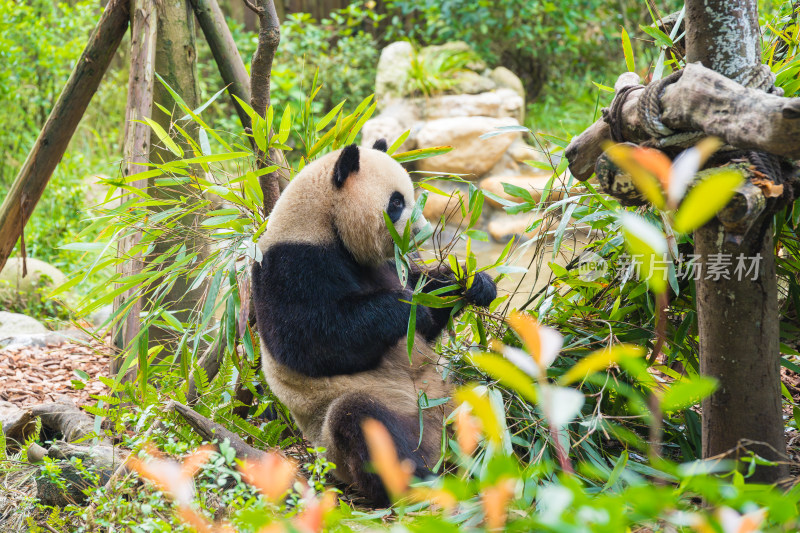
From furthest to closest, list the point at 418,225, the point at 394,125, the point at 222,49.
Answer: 1. the point at 394,125
2. the point at 222,49
3. the point at 418,225

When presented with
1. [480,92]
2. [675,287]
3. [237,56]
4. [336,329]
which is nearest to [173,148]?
[237,56]

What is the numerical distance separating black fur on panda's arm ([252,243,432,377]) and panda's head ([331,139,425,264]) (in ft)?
0.50

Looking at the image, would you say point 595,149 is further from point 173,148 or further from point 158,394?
point 158,394

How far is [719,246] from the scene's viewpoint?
5.96 ft

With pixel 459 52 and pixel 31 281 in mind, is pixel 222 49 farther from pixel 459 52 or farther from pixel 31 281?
pixel 459 52

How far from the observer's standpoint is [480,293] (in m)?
2.75

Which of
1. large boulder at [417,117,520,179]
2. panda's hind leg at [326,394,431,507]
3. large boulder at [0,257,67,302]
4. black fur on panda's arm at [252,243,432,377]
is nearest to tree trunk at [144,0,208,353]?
black fur on panda's arm at [252,243,432,377]

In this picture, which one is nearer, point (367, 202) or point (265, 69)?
point (367, 202)

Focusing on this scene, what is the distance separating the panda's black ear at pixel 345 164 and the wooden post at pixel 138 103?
1124mm

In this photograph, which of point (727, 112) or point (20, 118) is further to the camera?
point (20, 118)

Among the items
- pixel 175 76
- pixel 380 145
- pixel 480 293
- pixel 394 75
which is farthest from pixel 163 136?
pixel 394 75

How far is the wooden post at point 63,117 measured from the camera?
3844mm

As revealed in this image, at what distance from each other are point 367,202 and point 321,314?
21.9 inches

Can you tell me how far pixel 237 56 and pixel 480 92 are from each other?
604 cm
